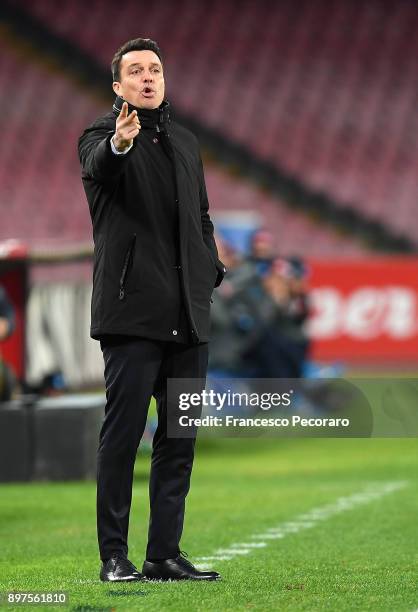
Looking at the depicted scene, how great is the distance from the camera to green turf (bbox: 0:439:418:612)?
469cm

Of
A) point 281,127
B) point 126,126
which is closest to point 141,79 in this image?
point 126,126

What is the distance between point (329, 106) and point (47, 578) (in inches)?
759

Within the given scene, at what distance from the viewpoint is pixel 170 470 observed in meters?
4.91

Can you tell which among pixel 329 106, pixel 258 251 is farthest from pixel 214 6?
pixel 258 251

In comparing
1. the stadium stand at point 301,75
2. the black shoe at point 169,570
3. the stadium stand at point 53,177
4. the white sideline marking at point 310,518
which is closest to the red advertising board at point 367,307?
the stadium stand at point 53,177

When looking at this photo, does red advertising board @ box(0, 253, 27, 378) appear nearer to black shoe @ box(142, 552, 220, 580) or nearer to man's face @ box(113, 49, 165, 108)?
black shoe @ box(142, 552, 220, 580)

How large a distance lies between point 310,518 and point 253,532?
2.14 ft

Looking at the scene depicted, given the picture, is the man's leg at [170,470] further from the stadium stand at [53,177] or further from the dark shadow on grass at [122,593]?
the stadium stand at [53,177]

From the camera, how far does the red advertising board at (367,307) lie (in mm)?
20344

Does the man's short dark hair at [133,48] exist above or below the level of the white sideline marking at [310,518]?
above

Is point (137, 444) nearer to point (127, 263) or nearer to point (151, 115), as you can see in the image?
point (127, 263)

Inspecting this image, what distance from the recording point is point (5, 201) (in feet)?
74.8

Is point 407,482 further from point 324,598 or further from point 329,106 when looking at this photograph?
point 329,106

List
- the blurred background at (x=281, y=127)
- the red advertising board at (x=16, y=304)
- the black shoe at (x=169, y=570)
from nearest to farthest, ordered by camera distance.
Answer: the black shoe at (x=169, y=570) → the red advertising board at (x=16, y=304) → the blurred background at (x=281, y=127)
